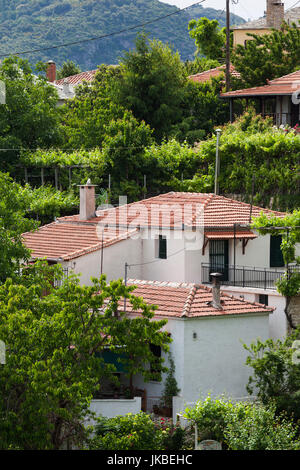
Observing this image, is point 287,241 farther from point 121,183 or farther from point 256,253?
point 121,183

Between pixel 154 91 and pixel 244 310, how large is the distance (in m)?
23.0

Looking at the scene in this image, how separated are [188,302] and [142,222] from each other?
7680mm

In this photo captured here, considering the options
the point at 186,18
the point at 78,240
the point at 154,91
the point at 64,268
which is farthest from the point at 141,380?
the point at 186,18

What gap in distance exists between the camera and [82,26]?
6358 inches

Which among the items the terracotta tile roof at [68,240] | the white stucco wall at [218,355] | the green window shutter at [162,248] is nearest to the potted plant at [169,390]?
the white stucco wall at [218,355]

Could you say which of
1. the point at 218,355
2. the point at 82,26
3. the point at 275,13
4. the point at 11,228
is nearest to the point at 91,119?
the point at 11,228

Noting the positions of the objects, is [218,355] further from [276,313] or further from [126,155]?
[126,155]

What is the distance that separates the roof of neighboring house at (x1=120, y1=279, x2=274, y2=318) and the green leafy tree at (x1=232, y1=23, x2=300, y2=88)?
900 inches

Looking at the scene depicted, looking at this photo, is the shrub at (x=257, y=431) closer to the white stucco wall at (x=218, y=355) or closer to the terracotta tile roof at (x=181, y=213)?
the white stucco wall at (x=218, y=355)

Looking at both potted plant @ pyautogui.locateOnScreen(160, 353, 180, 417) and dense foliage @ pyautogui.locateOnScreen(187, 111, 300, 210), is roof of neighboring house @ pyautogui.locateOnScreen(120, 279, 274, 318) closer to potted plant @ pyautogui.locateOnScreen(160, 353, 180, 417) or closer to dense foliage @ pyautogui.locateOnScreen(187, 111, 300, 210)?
potted plant @ pyautogui.locateOnScreen(160, 353, 180, 417)

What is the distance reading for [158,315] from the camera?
27734 millimetres

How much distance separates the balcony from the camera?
32156mm

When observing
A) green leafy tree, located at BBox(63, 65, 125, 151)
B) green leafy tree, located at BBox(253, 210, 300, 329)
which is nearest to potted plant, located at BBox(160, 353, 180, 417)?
green leafy tree, located at BBox(253, 210, 300, 329)

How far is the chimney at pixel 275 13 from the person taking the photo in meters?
68.2
